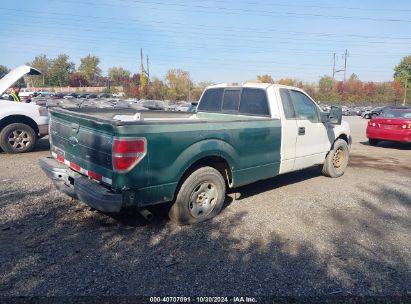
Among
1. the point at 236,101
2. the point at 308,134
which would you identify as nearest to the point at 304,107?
the point at 308,134

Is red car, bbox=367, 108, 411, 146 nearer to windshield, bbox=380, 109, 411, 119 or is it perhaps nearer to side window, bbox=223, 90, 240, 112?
windshield, bbox=380, 109, 411, 119

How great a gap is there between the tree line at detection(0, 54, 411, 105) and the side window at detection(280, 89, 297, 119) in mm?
42168

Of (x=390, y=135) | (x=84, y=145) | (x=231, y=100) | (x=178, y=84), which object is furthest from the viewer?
(x=178, y=84)

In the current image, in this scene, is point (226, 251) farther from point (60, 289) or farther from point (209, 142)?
point (60, 289)

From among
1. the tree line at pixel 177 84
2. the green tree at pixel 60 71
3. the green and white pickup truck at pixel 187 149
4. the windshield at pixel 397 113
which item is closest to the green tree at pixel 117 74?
the tree line at pixel 177 84

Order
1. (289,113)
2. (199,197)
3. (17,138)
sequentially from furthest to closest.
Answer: (17,138) < (289,113) < (199,197)

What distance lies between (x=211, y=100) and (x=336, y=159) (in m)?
3.03

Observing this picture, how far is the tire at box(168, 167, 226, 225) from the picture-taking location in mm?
4375

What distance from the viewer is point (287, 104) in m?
5.87

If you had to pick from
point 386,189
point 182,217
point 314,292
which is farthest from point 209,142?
point 386,189

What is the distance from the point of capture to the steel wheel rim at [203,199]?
14.9ft

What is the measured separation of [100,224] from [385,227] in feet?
12.5

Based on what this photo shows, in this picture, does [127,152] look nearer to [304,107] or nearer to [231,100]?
[231,100]

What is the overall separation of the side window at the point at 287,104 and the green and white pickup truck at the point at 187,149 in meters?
0.02
